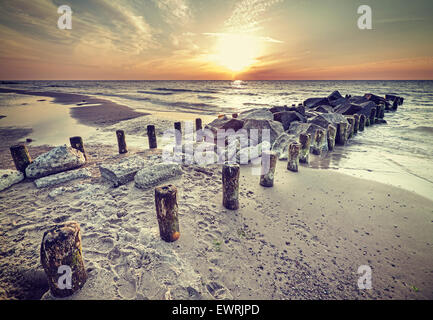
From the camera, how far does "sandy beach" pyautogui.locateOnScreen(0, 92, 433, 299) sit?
8.33ft

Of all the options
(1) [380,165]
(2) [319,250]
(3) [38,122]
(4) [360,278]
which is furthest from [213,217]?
(3) [38,122]

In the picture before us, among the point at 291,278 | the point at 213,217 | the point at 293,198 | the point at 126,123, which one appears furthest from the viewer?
the point at 126,123

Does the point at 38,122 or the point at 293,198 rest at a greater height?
the point at 38,122

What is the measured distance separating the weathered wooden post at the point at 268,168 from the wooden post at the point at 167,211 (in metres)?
2.69

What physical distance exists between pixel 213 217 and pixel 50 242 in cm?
249

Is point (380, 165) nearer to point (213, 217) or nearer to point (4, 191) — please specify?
point (213, 217)

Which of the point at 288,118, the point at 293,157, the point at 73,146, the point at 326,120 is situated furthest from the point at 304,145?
the point at 73,146

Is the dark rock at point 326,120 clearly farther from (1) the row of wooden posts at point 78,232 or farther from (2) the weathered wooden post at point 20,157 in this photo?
(2) the weathered wooden post at point 20,157

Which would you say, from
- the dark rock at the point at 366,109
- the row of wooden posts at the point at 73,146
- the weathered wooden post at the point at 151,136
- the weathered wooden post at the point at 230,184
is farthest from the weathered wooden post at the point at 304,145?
the dark rock at the point at 366,109

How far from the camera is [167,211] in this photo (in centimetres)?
300

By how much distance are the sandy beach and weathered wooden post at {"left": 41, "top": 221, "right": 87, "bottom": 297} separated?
0.72ft
